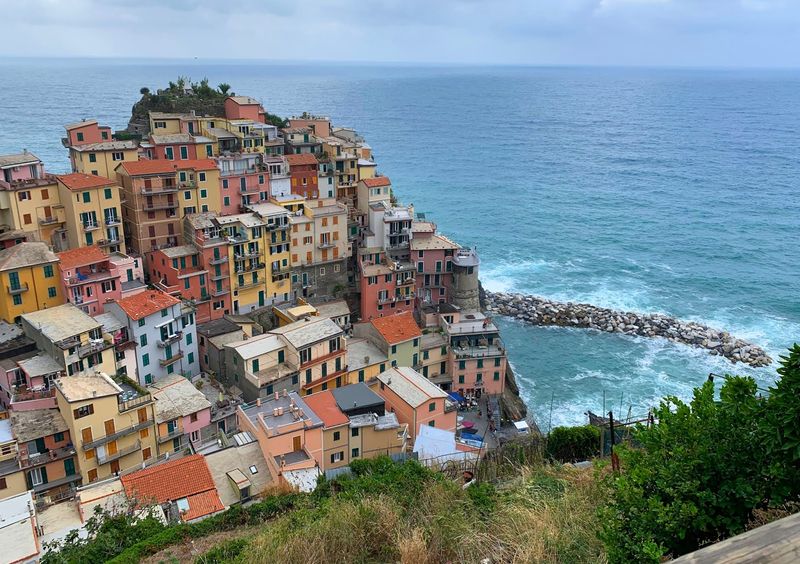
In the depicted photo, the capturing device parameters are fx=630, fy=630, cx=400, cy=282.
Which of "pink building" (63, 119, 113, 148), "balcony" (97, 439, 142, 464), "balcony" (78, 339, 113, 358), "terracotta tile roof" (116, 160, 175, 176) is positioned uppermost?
"pink building" (63, 119, 113, 148)

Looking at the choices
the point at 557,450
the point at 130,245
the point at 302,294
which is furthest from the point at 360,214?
the point at 557,450

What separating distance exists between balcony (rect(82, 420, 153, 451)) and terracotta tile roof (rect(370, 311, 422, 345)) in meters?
16.3

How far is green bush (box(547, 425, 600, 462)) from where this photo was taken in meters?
26.2

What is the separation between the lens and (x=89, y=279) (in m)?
38.0

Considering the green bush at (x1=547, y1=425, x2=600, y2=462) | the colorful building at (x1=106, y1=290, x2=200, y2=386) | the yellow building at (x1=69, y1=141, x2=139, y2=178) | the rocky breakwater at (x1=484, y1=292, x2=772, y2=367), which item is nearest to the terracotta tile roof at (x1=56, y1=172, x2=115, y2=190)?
the yellow building at (x1=69, y1=141, x2=139, y2=178)

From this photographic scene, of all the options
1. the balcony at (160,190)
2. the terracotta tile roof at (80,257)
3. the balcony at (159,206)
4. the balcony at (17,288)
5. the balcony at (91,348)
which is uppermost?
the balcony at (160,190)

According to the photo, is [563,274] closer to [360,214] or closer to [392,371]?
[360,214]

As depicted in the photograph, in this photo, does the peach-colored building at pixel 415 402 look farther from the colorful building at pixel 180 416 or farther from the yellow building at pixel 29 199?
the yellow building at pixel 29 199

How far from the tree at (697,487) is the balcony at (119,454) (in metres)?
26.9

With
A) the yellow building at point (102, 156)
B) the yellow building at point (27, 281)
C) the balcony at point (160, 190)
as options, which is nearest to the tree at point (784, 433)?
the yellow building at point (27, 281)

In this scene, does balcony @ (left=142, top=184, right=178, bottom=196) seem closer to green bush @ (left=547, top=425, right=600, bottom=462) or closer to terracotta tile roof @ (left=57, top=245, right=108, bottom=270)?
terracotta tile roof @ (left=57, top=245, right=108, bottom=270)

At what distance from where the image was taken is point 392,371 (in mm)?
37625

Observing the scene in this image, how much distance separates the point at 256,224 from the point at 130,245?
10169 millimetres

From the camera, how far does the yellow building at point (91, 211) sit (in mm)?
42719
